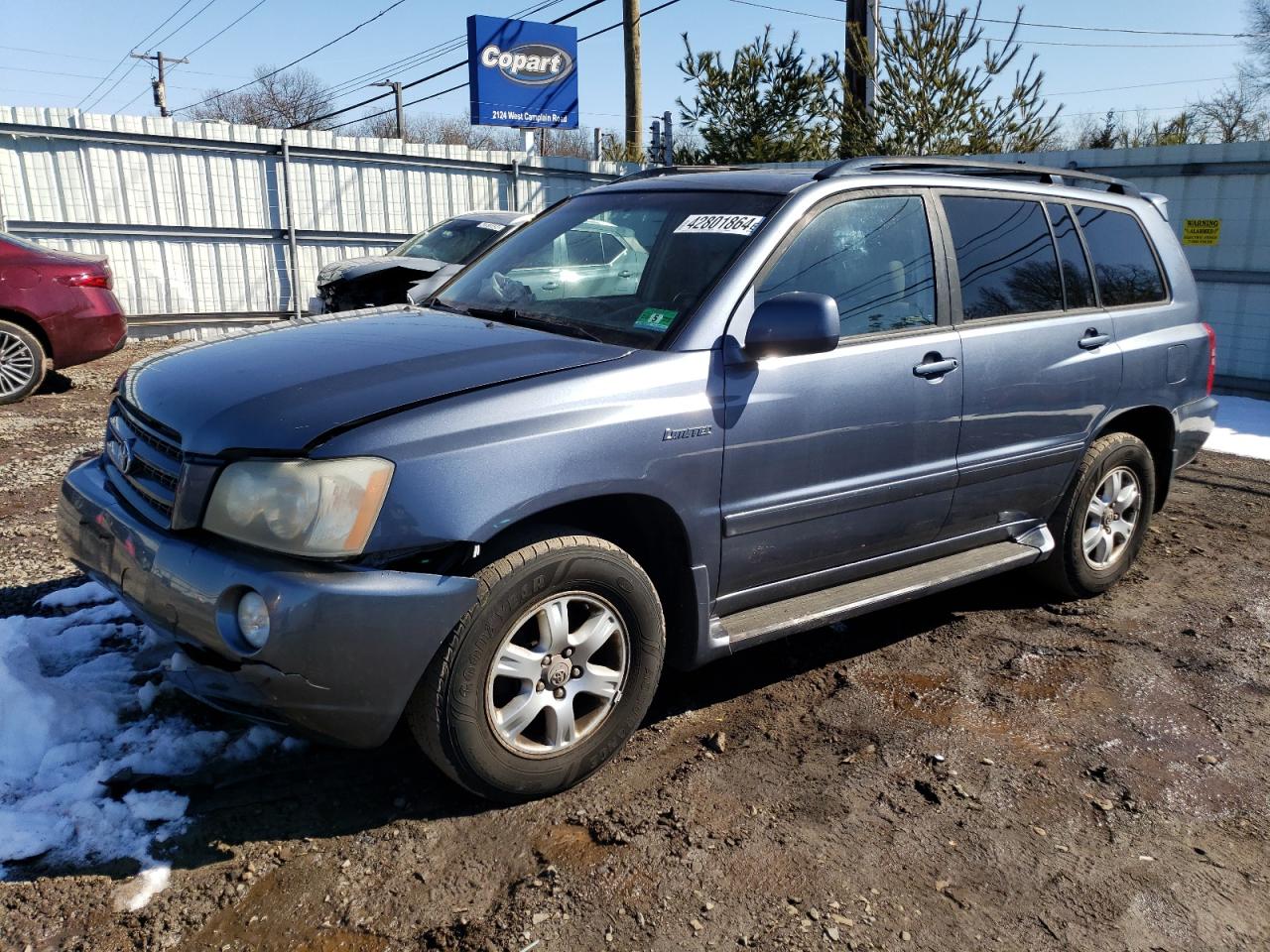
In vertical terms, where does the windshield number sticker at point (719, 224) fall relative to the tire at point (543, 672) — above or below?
above

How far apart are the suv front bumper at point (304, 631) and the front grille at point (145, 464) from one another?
147 millimetres

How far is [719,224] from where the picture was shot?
11.4 feet

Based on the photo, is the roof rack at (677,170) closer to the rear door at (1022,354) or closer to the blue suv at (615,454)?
the blue suv at (615,454)

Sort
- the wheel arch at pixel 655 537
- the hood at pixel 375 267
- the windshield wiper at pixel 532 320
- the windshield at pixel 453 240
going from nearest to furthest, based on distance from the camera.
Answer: the wheel arch at pixel 655 537 → the windshield wiper at pixel 532 320 → the hood at pixel 375 267 → the windshield at pixel 453 240

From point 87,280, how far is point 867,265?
7473mm

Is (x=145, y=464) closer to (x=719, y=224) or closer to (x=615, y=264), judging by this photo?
(x=615, y=264)

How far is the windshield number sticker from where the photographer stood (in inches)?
134

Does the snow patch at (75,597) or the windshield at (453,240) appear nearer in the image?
the snow patch at (75,597)

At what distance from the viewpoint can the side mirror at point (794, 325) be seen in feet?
10.1

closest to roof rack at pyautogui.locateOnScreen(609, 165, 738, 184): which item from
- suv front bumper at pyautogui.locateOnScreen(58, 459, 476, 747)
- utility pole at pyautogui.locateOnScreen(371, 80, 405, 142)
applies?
suv front bumper at pyautogui.locateOnScreen(58, 459, 476, 747)

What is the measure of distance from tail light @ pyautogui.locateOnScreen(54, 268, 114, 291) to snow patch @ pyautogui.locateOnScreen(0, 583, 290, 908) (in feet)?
18.6

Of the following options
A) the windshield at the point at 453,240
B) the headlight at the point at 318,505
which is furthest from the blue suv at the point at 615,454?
the windshield at the point at 453,240

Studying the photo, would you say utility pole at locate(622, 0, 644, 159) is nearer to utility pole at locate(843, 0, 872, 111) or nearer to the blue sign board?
the blue sign board

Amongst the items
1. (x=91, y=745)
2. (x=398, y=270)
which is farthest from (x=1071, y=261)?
(x=398, y=270)
